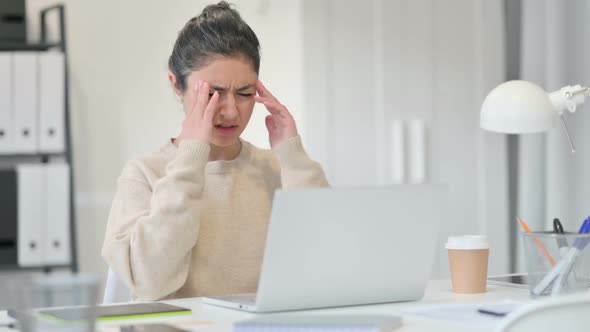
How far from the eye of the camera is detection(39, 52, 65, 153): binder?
318 centimetres

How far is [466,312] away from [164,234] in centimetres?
59

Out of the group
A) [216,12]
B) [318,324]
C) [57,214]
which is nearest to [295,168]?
[216,12]

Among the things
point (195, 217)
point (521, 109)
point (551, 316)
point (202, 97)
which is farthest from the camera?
point (202, 97)

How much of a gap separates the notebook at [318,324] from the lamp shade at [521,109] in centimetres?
61

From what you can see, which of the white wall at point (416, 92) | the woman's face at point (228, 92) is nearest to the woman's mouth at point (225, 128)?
the woman's face at point (228, 92)

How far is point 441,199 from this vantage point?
4.99ft

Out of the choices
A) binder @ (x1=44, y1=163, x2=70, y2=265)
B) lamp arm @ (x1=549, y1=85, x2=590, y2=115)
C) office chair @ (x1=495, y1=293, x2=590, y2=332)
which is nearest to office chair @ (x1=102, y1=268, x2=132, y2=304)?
lamp arm @ (x1=549, y1=85, x2=590, y2=115)

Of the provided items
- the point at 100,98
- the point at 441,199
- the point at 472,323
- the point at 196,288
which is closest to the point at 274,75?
the point at 100,98

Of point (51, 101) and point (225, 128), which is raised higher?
point (51, 101)

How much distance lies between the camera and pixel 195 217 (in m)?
1.76

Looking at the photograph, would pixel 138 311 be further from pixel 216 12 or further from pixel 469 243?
pixel 216 12

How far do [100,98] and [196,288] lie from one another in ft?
5.82

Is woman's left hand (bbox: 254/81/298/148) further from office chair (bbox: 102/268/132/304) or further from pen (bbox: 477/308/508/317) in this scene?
pen (bbox: 477/308/508/317)

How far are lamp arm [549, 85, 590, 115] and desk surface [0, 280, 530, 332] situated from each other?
35cm
